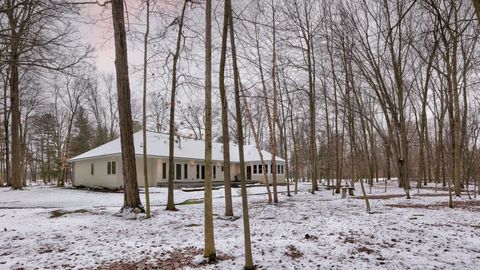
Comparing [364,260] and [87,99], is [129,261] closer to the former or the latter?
[364,260]

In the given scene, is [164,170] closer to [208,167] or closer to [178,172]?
[178,172]

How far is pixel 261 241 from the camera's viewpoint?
646cm

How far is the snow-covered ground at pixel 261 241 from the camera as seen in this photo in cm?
516

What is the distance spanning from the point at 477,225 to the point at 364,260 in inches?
185

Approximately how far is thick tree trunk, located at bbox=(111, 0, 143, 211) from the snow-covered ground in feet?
2.72

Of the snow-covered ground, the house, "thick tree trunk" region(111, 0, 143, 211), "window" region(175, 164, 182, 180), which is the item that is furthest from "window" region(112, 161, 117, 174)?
"thick tree trunk" region(111, 0, 143, 211)

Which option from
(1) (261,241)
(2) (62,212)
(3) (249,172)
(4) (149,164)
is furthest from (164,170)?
(1) (261,241)

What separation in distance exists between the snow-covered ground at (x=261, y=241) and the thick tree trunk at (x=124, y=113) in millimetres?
828

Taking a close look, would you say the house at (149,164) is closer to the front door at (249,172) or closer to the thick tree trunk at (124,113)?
the front door at (249,172)

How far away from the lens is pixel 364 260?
16.8 feet

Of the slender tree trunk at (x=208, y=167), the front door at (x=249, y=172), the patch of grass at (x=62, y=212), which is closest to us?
the slender tree trunk at (x=208, y=167)

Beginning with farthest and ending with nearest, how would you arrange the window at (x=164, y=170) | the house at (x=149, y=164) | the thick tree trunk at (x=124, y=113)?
the window at (x=164, y=170)
the house at (x=149, y=164)
the thick tree trunk at (x=124, y=113)

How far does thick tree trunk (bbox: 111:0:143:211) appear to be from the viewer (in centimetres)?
1020

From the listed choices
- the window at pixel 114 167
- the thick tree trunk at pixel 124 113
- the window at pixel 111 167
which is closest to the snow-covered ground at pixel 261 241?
the thick tree trunk at pixel 124 113
